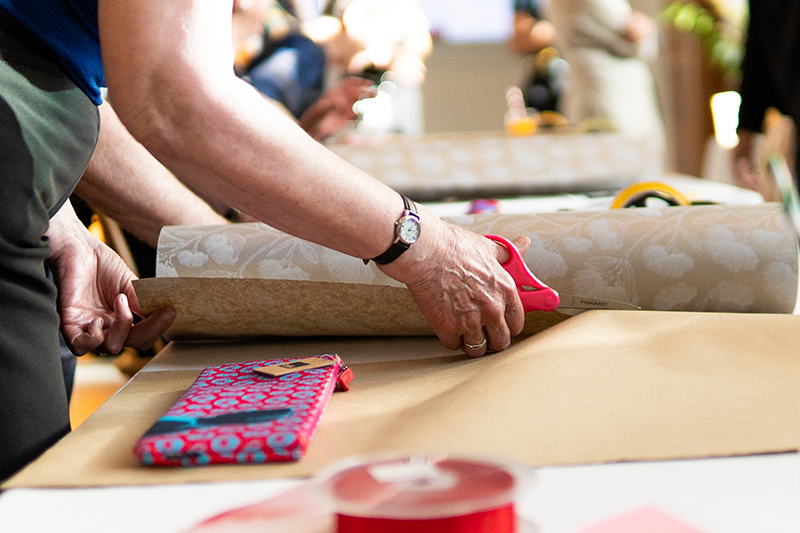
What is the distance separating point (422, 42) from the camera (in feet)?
12.5

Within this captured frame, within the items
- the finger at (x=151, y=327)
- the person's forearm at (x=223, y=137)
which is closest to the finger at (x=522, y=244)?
the person's forearm at (x=223, y=137)

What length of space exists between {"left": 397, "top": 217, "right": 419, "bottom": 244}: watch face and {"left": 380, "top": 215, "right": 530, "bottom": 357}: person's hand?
19mm

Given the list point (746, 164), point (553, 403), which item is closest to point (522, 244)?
point (553, 403)

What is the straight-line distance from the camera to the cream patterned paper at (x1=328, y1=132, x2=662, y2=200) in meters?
2.13

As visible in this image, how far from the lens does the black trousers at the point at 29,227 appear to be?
2.09ft

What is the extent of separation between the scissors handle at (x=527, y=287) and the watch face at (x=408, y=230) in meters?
0.12

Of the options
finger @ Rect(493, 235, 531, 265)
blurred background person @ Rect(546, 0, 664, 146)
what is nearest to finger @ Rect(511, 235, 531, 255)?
finger @ Rect(493, 235, 531, 265)

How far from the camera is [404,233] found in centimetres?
69

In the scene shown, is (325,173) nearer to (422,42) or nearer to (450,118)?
(422,42)

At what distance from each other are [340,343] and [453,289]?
0.69ft

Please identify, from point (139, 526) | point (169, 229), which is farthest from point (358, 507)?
point (169, 229)

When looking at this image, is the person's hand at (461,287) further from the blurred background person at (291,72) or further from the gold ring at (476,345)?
the blurred background person at (291,72)

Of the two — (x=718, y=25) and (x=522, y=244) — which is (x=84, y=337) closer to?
(x=522, y=244)

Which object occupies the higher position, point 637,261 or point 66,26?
point 66,26
